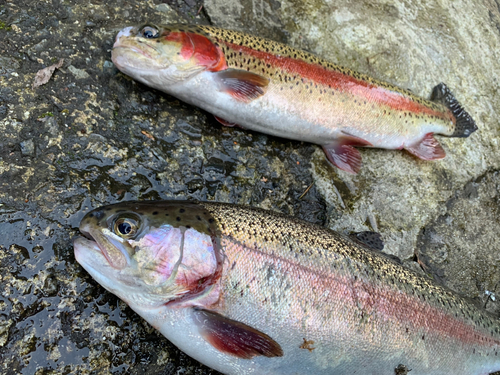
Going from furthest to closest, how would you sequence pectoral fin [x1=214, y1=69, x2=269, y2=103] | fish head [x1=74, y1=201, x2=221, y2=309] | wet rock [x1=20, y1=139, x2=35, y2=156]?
pectoral fin [x1=214, y1=69, x2=269, y2=103]
wet rock [x1=20, y1=139, x2=35, y2=156]
fish head [x1=74, y1=201, x2=221, y2=309]

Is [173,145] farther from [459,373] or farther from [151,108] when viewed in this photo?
[459,373]

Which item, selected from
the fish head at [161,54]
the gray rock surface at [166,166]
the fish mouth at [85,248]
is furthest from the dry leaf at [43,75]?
the fish mouth at [85,248]

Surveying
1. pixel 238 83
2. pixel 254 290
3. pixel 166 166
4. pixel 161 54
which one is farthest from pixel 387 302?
pixel 161 54

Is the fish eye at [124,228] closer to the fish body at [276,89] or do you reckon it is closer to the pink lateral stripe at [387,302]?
the pink lateral stripe at [387,302]

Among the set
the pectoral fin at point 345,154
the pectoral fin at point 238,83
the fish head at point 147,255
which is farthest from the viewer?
the pectoral fin at point 345,154

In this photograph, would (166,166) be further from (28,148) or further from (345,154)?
(345,154)

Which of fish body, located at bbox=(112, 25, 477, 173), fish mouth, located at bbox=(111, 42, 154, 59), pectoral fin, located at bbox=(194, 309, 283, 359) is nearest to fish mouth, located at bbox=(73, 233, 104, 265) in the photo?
pectoral fin, located at bbox=(194, 309, 283, 359)

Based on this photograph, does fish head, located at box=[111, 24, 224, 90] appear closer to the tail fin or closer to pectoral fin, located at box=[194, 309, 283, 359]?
pectoral fin, located at box=[194, 309, 283, 359]
